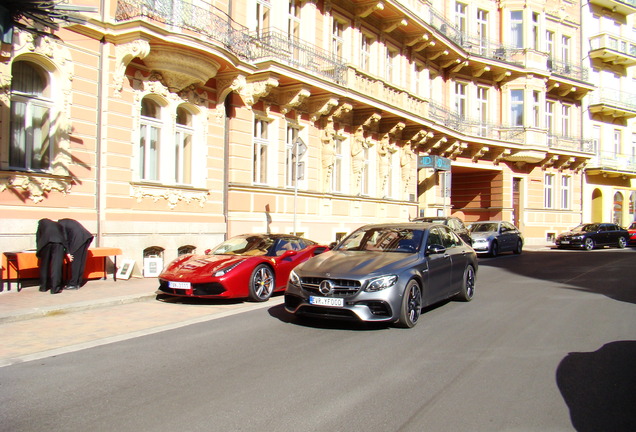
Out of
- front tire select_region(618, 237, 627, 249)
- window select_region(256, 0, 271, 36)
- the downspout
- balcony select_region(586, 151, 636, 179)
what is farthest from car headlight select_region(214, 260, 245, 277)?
balcony select_region(586, 151, 636, 179)

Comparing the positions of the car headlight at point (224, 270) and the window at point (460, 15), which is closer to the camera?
the car headlight at point (224, 270)

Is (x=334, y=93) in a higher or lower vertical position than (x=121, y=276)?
higher

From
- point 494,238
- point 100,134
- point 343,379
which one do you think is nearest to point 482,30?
point 494,238

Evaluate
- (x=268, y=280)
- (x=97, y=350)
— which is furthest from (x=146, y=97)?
(x=97, y=350)

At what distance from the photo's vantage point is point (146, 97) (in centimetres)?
1466

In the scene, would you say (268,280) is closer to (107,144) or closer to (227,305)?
(227,305)

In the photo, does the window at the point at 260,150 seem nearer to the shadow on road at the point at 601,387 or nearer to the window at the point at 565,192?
the shadow on road at the point at 601,387

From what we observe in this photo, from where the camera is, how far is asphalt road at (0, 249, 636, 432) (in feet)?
14.0

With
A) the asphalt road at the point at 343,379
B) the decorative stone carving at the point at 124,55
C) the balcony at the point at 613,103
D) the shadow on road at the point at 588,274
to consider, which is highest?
the balcony at the point at 613,103

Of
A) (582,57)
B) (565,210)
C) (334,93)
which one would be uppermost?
(582,57)

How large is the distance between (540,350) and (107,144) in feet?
36.3

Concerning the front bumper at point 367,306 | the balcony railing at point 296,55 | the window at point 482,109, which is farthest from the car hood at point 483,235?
the front bumper at point 367,306

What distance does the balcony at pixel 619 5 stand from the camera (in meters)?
39.2

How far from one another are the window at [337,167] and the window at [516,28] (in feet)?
60.6
